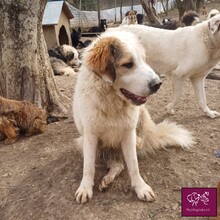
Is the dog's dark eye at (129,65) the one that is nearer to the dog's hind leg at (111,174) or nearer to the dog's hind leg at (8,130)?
the dog's hind leg at (111,174)

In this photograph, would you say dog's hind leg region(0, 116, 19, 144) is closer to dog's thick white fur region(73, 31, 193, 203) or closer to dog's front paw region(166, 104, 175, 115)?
dog's thick white fur region(73, 31, 193, 203)

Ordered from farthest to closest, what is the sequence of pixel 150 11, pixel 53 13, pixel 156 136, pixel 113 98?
pixel 53 13, pixel 150 11, pixel 156 136, pixel 113 98

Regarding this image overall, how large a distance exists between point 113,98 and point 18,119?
1.85 metres

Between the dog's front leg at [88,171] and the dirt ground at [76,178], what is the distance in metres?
0.06

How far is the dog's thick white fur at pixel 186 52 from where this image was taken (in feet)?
13.0

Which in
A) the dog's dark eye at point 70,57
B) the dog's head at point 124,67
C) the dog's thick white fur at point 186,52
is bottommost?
the dog's dark eye at point 70,57

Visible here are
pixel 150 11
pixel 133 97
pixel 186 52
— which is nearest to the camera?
pixel 133 97

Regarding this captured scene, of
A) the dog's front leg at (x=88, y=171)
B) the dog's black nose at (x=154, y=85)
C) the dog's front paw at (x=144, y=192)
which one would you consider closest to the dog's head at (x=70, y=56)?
the dog's front leg at (x=88, y=171)

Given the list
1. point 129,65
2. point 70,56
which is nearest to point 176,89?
point 129,65

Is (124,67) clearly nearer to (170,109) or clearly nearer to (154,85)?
(154,85)

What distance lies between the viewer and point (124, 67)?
7.25 ft

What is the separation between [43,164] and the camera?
3.19 meters

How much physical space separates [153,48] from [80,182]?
245 cm

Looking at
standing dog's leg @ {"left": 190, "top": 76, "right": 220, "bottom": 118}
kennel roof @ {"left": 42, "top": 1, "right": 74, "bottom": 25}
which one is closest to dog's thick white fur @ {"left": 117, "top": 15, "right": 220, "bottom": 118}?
standing dog's leg @ {"left": 190, "top": 76, "right": 220, "bottom": 118}
